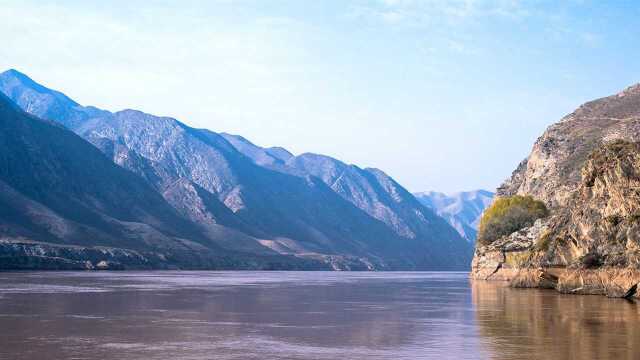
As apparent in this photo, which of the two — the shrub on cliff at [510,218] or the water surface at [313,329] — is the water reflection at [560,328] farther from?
the shrub on cliff at [510,218]

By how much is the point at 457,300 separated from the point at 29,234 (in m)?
149

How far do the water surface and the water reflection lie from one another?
0.05 metres

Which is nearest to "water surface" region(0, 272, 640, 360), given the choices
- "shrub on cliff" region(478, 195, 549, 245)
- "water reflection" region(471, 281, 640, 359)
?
"water reflection" region(471, 281, 640, 359)

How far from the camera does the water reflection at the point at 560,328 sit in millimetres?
34656

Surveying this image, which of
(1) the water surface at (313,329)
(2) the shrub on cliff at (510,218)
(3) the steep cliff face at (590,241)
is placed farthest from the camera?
(2) the shrub on cliff at (510,218)

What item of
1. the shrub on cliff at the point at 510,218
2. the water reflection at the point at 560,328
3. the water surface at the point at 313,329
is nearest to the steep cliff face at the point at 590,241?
the shrub on cliff at the point at 510,218

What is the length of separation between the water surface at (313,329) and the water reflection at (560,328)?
5 cm

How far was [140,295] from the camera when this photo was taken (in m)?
75.7

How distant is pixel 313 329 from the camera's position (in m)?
45.0

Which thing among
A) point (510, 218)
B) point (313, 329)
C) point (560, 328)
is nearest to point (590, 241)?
point (560, 328)

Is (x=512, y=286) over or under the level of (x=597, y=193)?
under

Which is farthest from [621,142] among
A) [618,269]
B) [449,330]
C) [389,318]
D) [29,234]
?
[29,234]

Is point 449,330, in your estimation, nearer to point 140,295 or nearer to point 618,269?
point 618,269

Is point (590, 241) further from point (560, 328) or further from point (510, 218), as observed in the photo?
point (510, 218)
